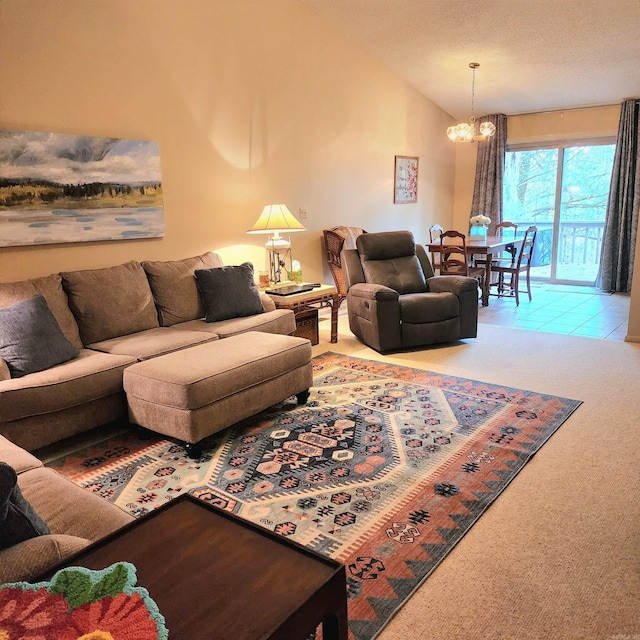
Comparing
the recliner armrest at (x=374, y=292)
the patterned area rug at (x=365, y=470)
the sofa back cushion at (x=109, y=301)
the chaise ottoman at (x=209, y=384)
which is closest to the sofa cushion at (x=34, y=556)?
the patterned area rug at (x=365, y=470)

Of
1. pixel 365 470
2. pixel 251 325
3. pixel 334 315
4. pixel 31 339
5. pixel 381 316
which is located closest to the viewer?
pixel 365 470

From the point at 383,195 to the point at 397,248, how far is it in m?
2.00

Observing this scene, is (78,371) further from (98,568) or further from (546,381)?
(546,381)

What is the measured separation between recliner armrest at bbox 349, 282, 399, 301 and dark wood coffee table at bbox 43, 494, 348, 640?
3.11 m

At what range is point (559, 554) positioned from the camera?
78.0 inches

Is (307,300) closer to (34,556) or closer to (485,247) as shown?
(485,247)

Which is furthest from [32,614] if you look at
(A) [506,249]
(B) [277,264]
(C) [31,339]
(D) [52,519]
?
(A) [506,249]

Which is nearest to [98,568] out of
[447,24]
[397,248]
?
[397,248]

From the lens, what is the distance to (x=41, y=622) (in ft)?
3.51

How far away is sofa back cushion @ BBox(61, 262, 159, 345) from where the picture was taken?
3.50 metres

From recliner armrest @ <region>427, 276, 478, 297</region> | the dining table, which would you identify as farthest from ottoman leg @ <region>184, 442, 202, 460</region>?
the dining table

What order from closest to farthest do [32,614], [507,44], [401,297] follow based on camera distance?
1. [32,614]
2. [401,297]
3. [507,44]

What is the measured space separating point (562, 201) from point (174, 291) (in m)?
5.96

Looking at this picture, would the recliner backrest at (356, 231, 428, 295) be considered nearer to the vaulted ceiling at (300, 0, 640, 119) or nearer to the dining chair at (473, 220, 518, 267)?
the dining chair at (473, 220, 518, 267)
